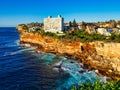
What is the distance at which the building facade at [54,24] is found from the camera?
111 meters

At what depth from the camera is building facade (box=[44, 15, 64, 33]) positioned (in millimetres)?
110912

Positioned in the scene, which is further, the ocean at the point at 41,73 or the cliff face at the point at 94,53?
the cliff face at the point at 94,53

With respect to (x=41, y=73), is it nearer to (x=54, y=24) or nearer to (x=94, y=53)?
(x=94, y=53)

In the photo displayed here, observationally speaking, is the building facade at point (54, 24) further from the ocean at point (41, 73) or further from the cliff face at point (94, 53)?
the ocean at point (41, 73)

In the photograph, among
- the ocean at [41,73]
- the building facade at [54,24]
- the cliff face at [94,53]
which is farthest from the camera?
the building facade at [54,24]

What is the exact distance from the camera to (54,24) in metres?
114

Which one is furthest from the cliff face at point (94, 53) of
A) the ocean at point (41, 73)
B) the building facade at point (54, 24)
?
the building facade at point (54, 24)

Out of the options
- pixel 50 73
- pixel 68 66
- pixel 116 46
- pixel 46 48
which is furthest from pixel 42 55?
pixel 116 46

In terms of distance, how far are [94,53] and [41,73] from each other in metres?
16.6

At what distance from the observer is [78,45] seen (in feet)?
247

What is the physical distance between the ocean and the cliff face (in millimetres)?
2778

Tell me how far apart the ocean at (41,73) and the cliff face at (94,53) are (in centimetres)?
278

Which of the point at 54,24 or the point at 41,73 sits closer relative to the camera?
the point at 41,73

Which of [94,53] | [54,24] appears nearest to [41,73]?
[94,53]
